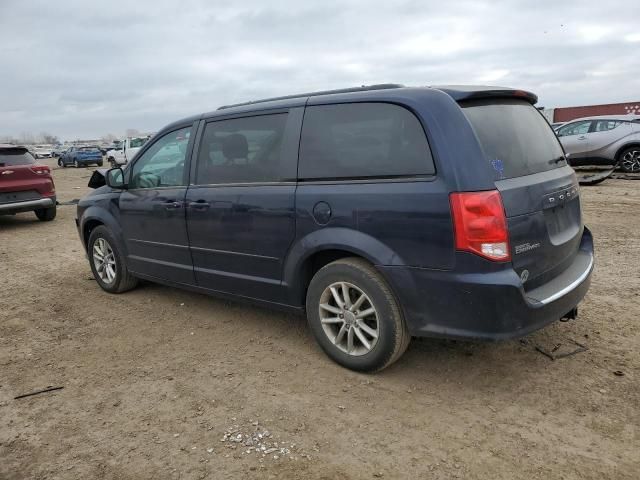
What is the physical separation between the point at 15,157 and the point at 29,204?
99cm

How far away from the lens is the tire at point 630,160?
43.4ft

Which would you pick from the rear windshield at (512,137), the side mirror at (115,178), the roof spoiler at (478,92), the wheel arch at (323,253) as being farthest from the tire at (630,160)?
the side mirror at (115,178)

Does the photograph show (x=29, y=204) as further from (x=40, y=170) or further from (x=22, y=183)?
(x=40, y=170)

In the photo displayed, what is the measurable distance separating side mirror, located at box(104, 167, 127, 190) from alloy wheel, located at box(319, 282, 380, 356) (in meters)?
2.70

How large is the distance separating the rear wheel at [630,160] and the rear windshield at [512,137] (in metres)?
11.7

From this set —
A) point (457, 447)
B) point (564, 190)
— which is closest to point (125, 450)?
point (457, 447)

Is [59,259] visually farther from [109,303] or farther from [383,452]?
[383,452]

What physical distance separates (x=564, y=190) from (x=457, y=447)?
181cm

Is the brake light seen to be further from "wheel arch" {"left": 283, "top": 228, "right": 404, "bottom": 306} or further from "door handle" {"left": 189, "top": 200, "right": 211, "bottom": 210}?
"wheel arch" {"left": 283, "top": 228, "right": 404, "bottom": 306}

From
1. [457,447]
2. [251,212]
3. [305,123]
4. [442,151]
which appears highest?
[305,123]

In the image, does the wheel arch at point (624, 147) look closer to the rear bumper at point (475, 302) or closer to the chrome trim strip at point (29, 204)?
the rear bumper at point (475, 302)

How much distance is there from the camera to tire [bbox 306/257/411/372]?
3143 millimetres

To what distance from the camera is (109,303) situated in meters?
5.20

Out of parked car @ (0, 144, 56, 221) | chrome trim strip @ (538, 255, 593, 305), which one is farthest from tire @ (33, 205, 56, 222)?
chrome trim strip @ (538, 255, 593, 305)
